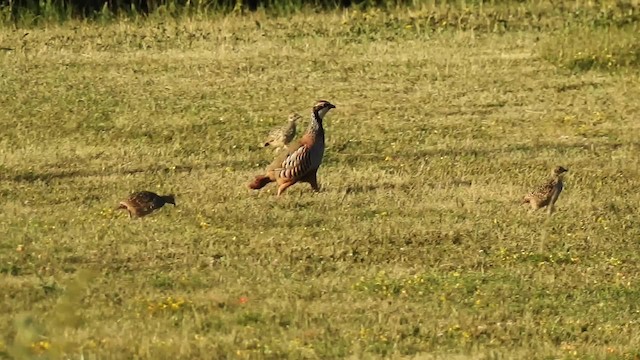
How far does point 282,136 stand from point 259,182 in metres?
2.83

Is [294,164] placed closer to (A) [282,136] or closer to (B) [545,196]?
(B) [545,196]

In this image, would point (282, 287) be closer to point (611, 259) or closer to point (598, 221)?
point (611, 259)

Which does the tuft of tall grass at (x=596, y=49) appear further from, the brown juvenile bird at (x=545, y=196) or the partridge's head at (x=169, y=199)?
the partridge's head at (x=169, y=199)

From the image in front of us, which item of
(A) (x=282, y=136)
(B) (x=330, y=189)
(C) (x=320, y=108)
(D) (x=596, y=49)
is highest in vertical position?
(C) (x=320, y=108)

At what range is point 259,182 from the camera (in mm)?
14828

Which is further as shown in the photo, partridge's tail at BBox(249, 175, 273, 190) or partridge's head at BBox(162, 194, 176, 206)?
partridge's tail at BBox(249, 175, 273, 190)

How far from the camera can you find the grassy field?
10.4 m

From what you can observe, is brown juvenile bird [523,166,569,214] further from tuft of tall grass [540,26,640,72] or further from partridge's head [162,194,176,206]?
tuft of tall grass [540,26,640,72]

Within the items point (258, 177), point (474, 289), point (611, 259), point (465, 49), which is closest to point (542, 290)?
point (474, 289)

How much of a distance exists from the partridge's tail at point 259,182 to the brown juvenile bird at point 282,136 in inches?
102

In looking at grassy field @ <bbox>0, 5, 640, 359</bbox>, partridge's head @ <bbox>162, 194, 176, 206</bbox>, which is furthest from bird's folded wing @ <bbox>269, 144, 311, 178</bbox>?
partridge's head @ <bbox>162, 194, 176, 206</bbox>

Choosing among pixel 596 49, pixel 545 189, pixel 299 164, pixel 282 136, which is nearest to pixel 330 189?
pixel 299 164

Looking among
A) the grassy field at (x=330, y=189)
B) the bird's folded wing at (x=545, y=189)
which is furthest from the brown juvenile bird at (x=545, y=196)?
the grassy field at (x=330, y=189)

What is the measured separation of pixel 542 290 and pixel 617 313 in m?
0.76
